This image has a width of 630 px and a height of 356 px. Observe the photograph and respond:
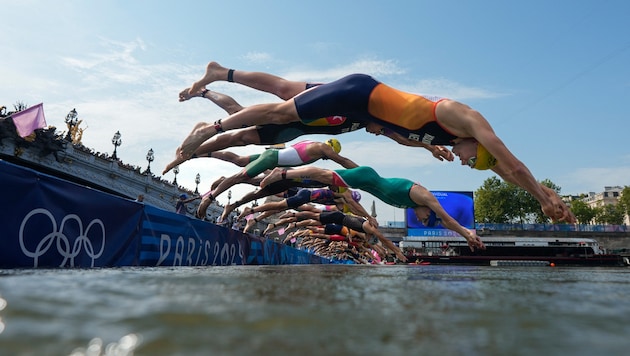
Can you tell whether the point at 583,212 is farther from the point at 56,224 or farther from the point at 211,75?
the point at 56,224

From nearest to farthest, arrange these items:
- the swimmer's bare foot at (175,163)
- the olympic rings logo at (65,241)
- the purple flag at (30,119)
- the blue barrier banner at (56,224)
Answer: the blue barrier banner at (56,224) < the olympic rings logo at (65,241) < the swimmer's bare foot at (175,163) < the purple flag at (30,119)

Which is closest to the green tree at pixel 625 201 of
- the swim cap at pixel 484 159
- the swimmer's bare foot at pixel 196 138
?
the swim cap at pixel 484 159

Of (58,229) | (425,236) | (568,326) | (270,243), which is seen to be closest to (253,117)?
(58,229)

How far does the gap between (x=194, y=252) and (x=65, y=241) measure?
2876mm

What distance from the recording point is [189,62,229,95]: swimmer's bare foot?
576 cm

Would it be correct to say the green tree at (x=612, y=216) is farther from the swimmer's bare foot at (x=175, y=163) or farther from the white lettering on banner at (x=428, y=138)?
the swimmer's bare foot at (x=175, y=163)

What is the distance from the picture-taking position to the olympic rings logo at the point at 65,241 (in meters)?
3.55

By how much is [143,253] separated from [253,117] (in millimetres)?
2484

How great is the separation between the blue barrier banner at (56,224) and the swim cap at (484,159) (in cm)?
429

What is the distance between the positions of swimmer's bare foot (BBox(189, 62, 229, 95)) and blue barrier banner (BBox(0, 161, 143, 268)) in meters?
2.01

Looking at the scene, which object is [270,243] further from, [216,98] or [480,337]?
[480,337]

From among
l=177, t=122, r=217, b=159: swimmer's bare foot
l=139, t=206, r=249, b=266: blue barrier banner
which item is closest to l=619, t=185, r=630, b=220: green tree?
l=139, t=206, r=249, b=266: blue barrier banner

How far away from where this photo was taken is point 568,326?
0.78 meters

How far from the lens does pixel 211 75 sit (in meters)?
5.80
